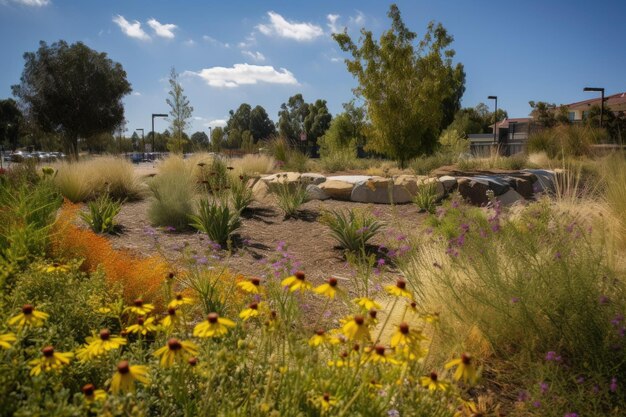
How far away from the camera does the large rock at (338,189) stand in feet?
31.8

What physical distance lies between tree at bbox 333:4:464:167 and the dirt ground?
6245mm

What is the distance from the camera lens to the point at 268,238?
22.2 ft

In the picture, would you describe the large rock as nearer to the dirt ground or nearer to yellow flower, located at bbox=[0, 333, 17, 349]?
the dirt ground

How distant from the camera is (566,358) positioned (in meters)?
2.62

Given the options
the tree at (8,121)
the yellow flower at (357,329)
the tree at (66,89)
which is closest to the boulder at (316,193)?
the yellow flower at (357,329)

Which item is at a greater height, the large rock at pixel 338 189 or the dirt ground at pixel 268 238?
the large rock at pixel 338 189

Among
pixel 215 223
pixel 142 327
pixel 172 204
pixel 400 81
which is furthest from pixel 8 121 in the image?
pixel 142 327

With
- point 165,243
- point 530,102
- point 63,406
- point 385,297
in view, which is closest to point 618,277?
point 385,297

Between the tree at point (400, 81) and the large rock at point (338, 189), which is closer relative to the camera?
the large rock at point (338, 189)

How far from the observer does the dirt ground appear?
5.30 m

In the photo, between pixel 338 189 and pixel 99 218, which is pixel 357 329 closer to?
pixel 99 218

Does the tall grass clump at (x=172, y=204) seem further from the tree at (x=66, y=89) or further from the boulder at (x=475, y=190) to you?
the tree at (x=66, y=89)

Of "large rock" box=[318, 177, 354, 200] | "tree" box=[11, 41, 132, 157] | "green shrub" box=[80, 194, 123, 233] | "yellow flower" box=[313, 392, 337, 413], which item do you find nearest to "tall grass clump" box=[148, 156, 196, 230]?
"green shrub" box=[80, 194, 123, 233]

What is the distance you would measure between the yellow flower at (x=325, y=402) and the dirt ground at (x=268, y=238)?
240 cm
